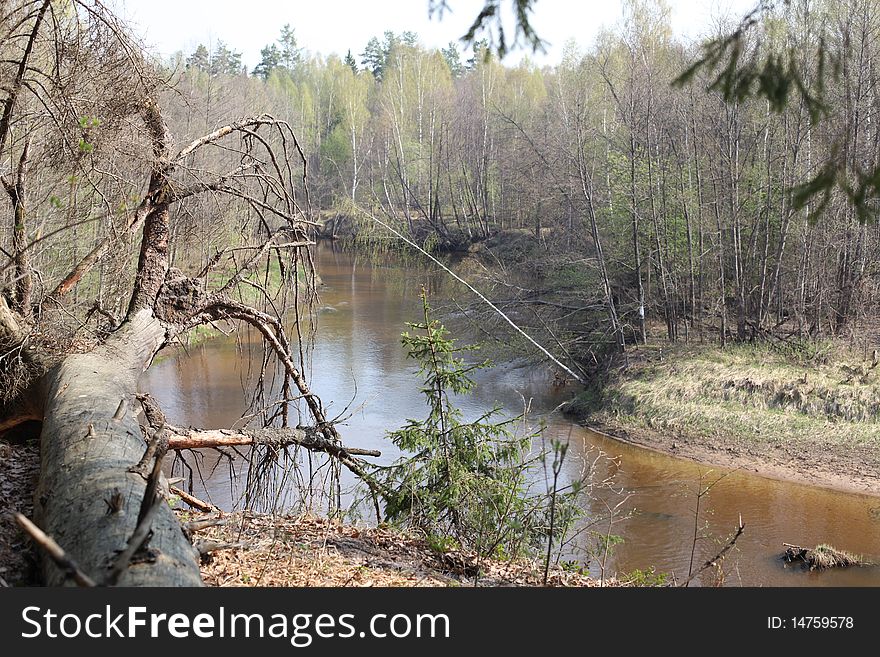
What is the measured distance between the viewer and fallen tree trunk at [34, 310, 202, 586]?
10.3 ft

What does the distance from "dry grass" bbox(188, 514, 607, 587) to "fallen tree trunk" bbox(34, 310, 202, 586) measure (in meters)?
0.81

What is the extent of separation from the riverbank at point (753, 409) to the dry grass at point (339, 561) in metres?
9.53

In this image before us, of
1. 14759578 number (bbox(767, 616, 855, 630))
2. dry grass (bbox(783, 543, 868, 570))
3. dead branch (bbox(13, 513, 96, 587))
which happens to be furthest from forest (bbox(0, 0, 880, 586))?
dry grass (bbox(783, 543, 868, 570))

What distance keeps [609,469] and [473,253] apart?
21.3 metres

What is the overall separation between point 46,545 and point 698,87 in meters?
18.4

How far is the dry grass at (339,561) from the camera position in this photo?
4.67 metres

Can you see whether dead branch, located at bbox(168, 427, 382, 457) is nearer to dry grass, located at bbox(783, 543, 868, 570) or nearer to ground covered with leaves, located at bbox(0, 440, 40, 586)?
ground covered with leaves, located at bbox(0, 440, 40, 586)

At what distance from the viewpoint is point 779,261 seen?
17.8m

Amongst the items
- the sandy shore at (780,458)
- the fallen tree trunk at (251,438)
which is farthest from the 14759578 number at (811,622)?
the sandy shore at (780,458)

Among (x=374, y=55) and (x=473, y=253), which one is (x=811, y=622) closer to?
(x=473, y=253)

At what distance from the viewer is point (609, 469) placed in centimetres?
1367

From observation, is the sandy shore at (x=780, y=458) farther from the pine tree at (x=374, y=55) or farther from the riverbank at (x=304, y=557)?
the pine tree at (x=374, y=55)

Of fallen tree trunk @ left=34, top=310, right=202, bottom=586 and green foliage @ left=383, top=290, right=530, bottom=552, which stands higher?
fallen tree trunk @ left=34, top=310, right=202, bottom=586

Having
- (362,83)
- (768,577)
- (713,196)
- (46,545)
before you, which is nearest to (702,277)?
(713,196)
